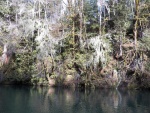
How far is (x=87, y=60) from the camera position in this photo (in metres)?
33.8

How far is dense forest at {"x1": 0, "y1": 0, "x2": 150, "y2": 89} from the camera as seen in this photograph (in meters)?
33.2

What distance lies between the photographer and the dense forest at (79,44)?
33.2 m

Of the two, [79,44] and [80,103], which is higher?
[79,44]

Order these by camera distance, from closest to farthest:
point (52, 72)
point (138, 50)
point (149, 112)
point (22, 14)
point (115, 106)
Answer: point (149, 112) < point (115, 106) < point (138, 50) < point (52, 72) < point (22, 14)

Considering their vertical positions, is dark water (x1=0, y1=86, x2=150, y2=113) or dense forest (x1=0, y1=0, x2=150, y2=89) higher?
dense forest (x1=0, y1=0, x2=150, y2=89)

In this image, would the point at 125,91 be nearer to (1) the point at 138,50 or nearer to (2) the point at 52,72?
(1) the point at 138,50

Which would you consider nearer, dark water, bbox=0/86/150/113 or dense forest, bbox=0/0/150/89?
dark water, bbox=0/86/150/113

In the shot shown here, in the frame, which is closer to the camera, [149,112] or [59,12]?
[149,112]

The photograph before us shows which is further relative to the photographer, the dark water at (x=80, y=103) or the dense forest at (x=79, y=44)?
the dense forest at (x=79, y=44)

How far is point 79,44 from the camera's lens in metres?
36.1

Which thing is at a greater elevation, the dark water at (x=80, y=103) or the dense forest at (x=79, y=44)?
the dense forest at (x=79, y=44)

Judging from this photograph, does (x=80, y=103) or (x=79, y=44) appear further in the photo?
(x=79, y=44)

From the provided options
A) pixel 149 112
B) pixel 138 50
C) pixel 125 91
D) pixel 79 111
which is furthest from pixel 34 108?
pixel 138 50

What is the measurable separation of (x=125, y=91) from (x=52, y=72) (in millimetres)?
10155
